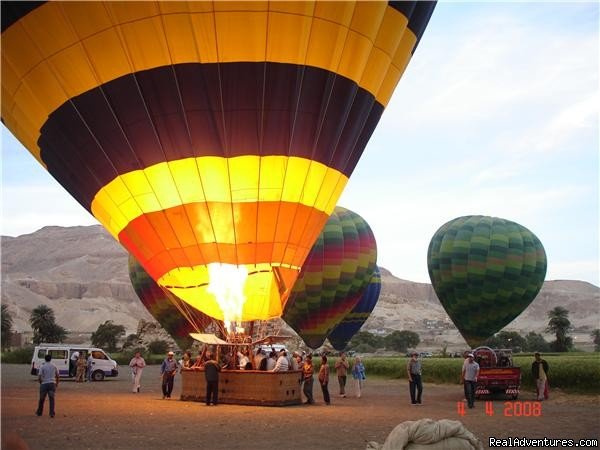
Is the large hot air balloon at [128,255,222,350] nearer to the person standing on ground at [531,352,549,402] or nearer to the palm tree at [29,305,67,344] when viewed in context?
the person standing on ground at [531,352,549,402]

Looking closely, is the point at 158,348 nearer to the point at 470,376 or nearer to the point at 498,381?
the point at 498,381

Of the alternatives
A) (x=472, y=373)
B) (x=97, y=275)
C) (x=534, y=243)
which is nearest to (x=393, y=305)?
(x=97, y=275)

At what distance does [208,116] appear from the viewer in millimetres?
11133

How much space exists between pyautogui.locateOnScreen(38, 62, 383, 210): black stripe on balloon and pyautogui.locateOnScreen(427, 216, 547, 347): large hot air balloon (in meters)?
18.7

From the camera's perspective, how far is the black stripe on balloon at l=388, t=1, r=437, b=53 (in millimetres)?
11747

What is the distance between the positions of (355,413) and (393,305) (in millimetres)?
138872

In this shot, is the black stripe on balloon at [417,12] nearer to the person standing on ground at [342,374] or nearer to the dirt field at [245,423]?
the dirt field at [245,423]

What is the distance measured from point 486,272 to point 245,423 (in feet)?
67.1

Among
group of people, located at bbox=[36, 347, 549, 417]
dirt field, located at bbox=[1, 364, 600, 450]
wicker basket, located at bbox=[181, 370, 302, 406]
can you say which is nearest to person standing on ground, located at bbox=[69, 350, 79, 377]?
dirt field, located at bbox=[1, 364, 600, 450]

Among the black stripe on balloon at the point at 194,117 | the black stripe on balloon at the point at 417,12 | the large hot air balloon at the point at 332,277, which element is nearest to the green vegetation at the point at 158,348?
the large hot air balloon at the point at 332,277

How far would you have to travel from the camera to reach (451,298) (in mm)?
30156

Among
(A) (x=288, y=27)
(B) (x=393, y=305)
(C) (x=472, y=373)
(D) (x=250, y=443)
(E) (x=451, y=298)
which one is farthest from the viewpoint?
(B) (x=393, y=305)

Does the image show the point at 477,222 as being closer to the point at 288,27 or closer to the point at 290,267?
the point at 290,267
